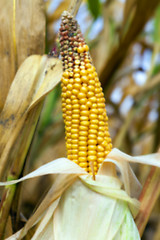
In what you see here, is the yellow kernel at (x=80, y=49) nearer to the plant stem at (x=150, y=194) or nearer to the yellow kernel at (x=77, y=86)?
the yellow kernel at (x=77, y=86)

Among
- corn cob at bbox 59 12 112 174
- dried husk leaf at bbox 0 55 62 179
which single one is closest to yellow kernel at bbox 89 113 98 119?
corn cob at bbox 59 12 112 174

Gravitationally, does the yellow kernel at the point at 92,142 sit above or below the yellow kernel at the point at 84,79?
below


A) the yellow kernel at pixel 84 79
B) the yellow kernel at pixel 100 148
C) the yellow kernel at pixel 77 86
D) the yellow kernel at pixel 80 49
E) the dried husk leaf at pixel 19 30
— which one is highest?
the dried husk leaf at pixel 19 30

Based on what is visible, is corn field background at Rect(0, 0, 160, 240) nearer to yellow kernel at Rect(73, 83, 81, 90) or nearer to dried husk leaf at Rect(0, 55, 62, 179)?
dried husk leaf at Rect(0, 55, 62, 179)

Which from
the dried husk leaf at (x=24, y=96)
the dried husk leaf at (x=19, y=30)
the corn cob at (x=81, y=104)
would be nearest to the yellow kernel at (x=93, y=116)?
the corn cob at (x=81, y=104)

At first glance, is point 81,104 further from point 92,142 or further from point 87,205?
point 87,205

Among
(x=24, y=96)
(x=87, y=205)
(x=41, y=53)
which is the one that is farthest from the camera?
(x=41, y=53)

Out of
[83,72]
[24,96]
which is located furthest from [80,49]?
[24,96]

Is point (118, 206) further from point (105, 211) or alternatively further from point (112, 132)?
point (112, 132)
